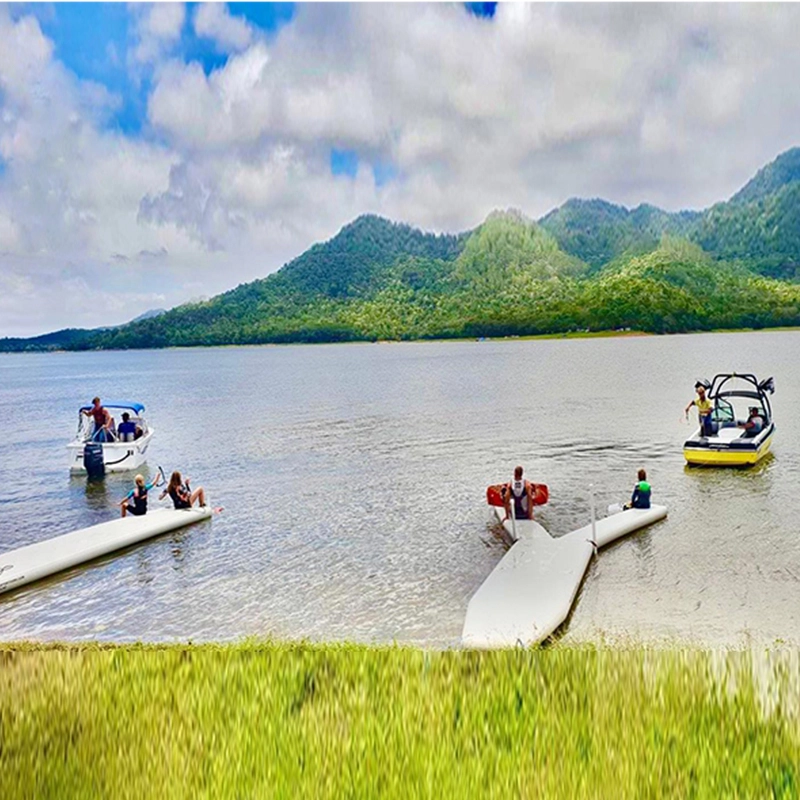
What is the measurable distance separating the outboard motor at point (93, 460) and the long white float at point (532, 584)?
18.2m

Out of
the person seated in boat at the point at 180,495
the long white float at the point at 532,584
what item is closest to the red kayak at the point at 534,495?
the long white float at the point at 532,584

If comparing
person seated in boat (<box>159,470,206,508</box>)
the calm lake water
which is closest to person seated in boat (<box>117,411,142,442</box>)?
the calm lake water

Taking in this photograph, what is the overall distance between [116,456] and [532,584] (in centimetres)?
2277

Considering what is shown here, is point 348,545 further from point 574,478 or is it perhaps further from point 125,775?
point 125,775

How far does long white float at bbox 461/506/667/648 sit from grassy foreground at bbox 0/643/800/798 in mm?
3993

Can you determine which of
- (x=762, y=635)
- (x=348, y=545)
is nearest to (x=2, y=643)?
(x=348, y=545)

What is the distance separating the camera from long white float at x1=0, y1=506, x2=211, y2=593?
1692cm

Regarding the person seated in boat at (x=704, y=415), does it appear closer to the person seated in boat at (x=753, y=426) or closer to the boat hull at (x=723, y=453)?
the person seated in boat at (x=753, y=426)

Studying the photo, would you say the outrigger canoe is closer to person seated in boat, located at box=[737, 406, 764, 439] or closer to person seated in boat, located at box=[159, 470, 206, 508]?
person seated in boat, located at box=[159, 470, 206, 508]

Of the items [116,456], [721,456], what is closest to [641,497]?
[721,456]

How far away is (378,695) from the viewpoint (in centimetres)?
559

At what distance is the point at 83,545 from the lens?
738 inches

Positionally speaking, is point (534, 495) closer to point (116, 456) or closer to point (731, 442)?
point (731, 442)

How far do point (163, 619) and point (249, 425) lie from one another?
34757 mm
